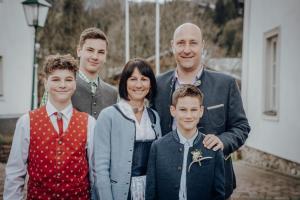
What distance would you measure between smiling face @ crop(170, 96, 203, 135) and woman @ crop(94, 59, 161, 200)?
257 mm

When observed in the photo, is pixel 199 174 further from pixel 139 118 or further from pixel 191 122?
pixel 139 118

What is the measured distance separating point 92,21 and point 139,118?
2270 centimetres

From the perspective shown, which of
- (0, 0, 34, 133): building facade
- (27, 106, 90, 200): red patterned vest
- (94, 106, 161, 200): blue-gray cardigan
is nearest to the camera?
(27, 106, 90, 200): red patterned vest

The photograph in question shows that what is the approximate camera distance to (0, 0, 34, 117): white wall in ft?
35.8

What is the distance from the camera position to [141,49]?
25328 mm

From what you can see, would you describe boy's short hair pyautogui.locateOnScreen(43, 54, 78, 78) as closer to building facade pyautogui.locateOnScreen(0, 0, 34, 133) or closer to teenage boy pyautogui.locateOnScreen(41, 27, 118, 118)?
teenage boy pyautogui.locateOnScreen(41, 27, 118, 118)

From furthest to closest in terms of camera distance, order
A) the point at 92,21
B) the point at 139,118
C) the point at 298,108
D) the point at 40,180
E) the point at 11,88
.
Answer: the point at 92,21 < the point at 11,88 < the point at 298,108 < the point at 139,118 < the point at 40,180

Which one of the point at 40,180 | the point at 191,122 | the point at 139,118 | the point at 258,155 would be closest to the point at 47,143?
the point at 40,180

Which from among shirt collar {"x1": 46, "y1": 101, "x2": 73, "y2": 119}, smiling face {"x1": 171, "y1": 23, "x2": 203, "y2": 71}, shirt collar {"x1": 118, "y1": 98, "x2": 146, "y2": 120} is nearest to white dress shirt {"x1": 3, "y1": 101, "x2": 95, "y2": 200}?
shirt collar {"x1": 46, "y1": 101, "x2": 73, "y2": 119}

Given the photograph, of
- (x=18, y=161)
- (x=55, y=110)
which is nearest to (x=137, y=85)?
(x=55, y=110)

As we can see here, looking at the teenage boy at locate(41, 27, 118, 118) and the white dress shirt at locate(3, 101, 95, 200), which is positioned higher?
the teenage boy at locate(41, 27, 118, 118)

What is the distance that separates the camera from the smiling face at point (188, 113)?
291 centimetres

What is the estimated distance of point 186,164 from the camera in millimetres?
2877

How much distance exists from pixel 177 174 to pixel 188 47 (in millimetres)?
975
